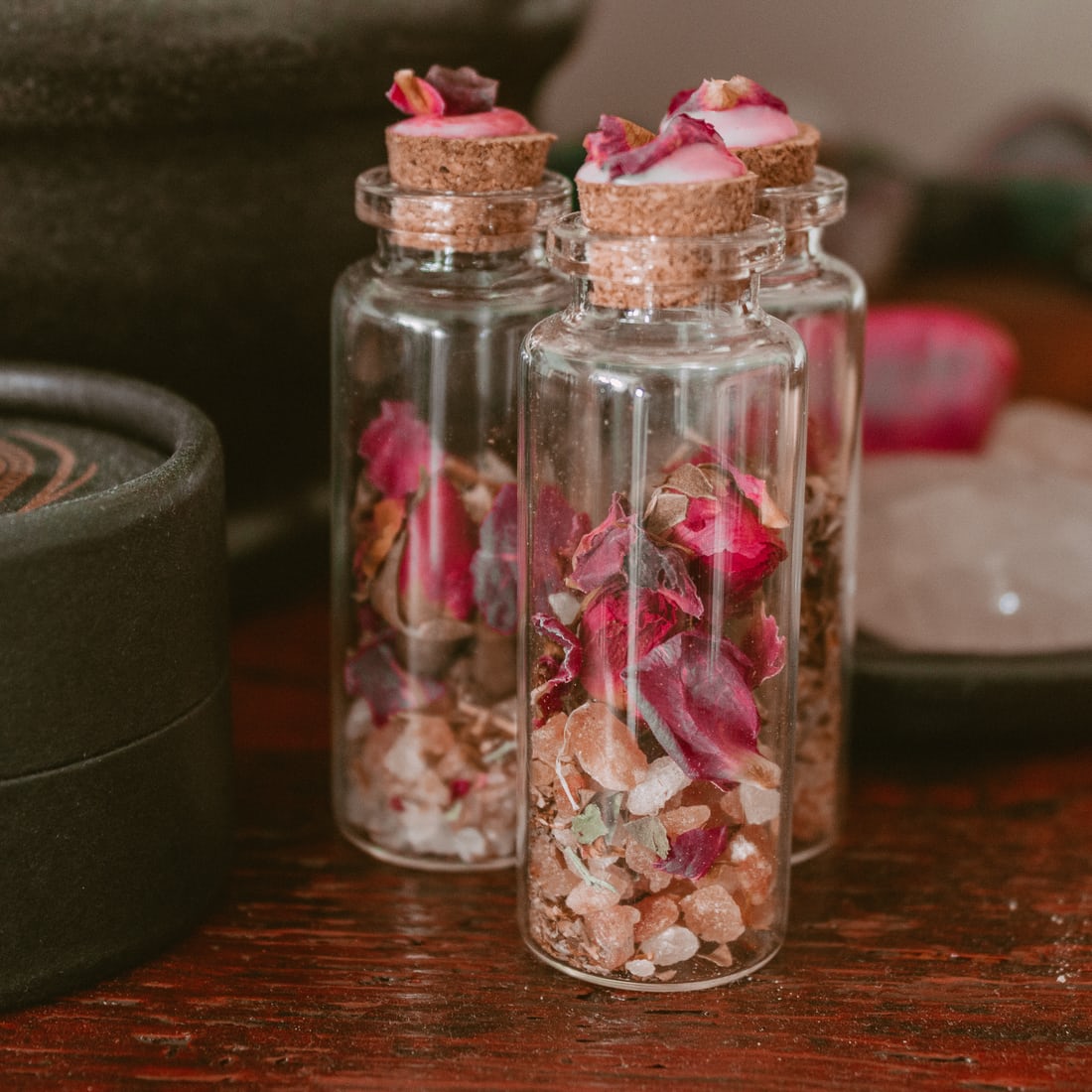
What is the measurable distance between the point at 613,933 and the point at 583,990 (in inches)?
1.0

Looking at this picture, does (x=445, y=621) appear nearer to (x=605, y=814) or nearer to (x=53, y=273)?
(x=605, y=814)

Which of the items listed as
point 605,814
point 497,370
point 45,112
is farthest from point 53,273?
point 605,814

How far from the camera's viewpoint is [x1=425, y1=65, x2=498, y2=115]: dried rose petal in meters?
0.54

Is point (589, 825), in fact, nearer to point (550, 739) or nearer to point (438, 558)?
point (550, 739)

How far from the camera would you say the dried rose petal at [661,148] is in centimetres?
45

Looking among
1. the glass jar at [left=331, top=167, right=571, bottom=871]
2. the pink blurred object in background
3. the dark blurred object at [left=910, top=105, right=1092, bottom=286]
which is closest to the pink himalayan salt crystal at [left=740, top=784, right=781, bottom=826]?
the glass jar at [left=331, top=167, right=571, bottom=871]

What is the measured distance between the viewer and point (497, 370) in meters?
0.57

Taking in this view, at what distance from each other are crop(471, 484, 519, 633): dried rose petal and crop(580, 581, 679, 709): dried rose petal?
9cm

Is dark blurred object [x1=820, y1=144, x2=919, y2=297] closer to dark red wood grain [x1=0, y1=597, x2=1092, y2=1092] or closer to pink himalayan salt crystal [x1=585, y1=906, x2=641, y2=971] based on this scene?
dark red wood grain [x1=0, y1=597, x2=1092, y2=1092]

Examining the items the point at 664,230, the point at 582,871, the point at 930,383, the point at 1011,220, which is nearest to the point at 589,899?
the point at 582,871

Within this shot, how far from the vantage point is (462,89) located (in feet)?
1.79

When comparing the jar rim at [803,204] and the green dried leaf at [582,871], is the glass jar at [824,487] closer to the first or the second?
the jar rim at [803,204]

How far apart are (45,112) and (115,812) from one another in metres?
0.29

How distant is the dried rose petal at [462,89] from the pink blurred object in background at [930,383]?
0.46 meters
